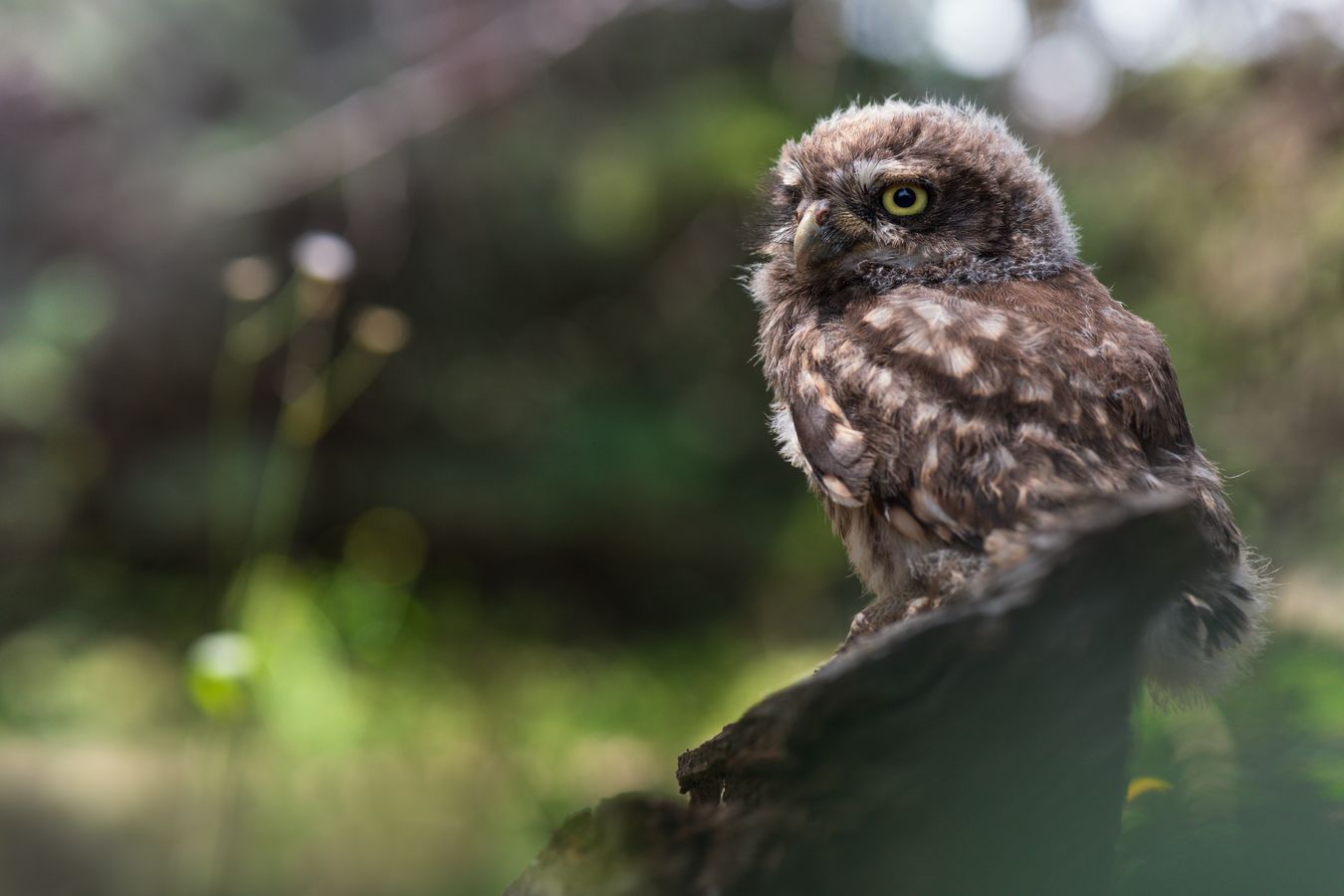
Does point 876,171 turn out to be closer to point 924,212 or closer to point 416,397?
point 924,212

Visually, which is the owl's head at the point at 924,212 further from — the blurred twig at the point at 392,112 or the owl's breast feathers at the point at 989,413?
the blurred twig at the point at 392,112

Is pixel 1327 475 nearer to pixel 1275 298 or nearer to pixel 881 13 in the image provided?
pixel 1275 298

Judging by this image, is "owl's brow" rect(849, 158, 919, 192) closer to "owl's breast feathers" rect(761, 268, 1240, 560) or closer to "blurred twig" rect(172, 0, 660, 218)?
"owl's breast feathers" rect(761, 268, 1240, 560)

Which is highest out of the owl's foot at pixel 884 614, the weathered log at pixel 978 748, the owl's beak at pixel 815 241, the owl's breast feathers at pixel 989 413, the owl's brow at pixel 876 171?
the owl's brow at pixel 876 171

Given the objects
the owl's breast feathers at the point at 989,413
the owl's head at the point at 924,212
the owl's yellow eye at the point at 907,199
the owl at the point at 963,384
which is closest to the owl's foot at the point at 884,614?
the owl at the point at 963,384

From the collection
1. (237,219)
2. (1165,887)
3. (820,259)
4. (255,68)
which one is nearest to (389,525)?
(237,219)

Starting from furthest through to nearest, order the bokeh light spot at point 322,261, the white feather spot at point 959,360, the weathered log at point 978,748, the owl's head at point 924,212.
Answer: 1. the bokeh light spot at point 322,261
2. the owl's head at point 924,212
3. the white feather spot at point 959,360
4. the weathered log at point 978,748

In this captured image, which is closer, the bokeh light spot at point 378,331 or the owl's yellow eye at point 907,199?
the owl's yellow eye at point 907,199
